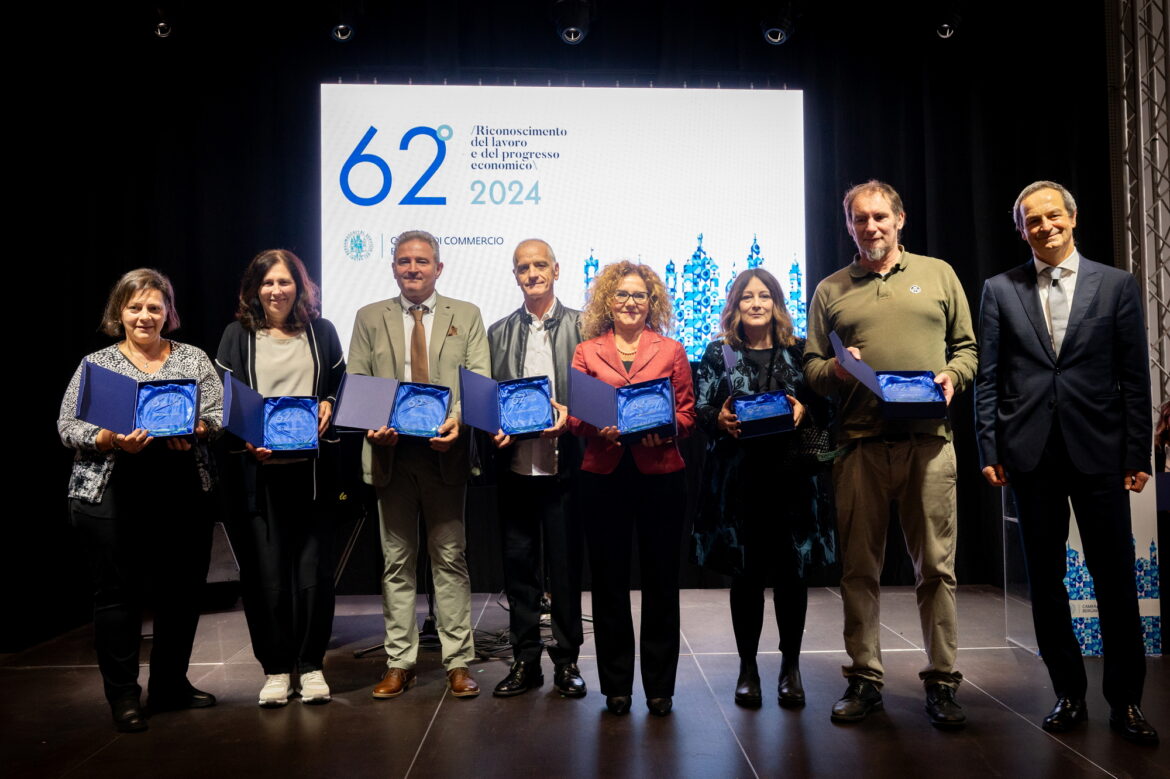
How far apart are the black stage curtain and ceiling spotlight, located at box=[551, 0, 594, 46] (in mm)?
429

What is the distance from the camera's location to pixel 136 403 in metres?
2.85

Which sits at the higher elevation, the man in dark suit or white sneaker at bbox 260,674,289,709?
the man in dark suit

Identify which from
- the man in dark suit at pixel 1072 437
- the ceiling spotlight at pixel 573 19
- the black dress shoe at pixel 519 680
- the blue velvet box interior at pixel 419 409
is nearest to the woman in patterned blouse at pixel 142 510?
the blue velvet box interior at pixel 419 409

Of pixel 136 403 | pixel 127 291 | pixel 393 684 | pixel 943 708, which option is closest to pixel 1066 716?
pixel 943 708

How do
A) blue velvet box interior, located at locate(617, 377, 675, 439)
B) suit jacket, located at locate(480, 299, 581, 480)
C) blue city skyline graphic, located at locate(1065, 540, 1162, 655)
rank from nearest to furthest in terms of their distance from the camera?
blue velvet box interior, located at locate(617, 377, 675, 439), suit jacket, located at locate(480, 299, 581, 480), blue city skyline graphic, located at locate(1065, 540, 1162, 655)

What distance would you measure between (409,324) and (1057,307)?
229cm

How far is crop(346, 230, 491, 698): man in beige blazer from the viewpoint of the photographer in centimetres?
330

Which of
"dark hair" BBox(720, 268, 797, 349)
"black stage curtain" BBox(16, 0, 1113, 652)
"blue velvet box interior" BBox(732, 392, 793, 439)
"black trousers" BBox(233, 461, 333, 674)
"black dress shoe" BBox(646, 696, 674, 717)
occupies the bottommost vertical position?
"black dress shoe" BBox(646, 696, 674, 717)

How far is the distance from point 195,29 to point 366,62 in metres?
1.00

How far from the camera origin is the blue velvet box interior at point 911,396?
272cm

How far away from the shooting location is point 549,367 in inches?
134

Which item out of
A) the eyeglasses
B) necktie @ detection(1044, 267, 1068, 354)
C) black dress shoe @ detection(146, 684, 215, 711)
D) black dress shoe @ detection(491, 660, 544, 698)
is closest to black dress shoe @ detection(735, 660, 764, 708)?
black dress shoe @ detection(491, 660, 544, 698)

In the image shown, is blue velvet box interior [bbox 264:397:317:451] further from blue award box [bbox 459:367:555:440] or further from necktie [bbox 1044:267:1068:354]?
necktie [bbox 1044:267:1068:354]

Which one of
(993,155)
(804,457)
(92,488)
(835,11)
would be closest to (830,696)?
(804,457)
